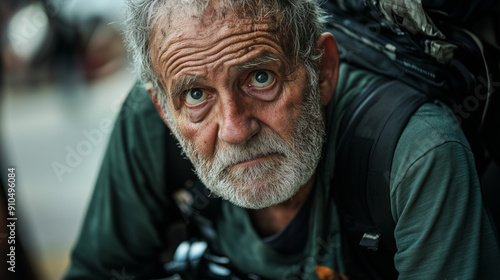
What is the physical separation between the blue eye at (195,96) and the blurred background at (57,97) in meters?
2.57

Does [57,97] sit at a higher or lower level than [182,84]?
lower

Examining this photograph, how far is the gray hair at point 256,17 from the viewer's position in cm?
140

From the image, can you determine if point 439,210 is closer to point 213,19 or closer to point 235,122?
point 235,122

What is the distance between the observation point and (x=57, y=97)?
5.42 metres

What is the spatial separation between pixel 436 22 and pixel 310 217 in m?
0.73

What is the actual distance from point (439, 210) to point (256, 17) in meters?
0.69

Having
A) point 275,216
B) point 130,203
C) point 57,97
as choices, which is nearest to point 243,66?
point 275,216

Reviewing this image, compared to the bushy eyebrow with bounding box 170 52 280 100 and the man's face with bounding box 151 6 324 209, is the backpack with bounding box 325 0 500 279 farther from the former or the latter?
the bushy eyebrow with bounding box 170 52 280 100

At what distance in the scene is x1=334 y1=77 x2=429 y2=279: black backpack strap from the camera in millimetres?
1422

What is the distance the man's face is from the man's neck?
0.27 m

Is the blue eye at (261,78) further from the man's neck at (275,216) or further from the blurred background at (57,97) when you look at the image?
the blurred background at (57,97)

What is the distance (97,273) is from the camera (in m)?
2.14

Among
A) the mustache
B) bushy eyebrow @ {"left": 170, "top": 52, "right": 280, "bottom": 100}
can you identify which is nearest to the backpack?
the mustache

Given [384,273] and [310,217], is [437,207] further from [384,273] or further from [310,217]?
[310,217]
